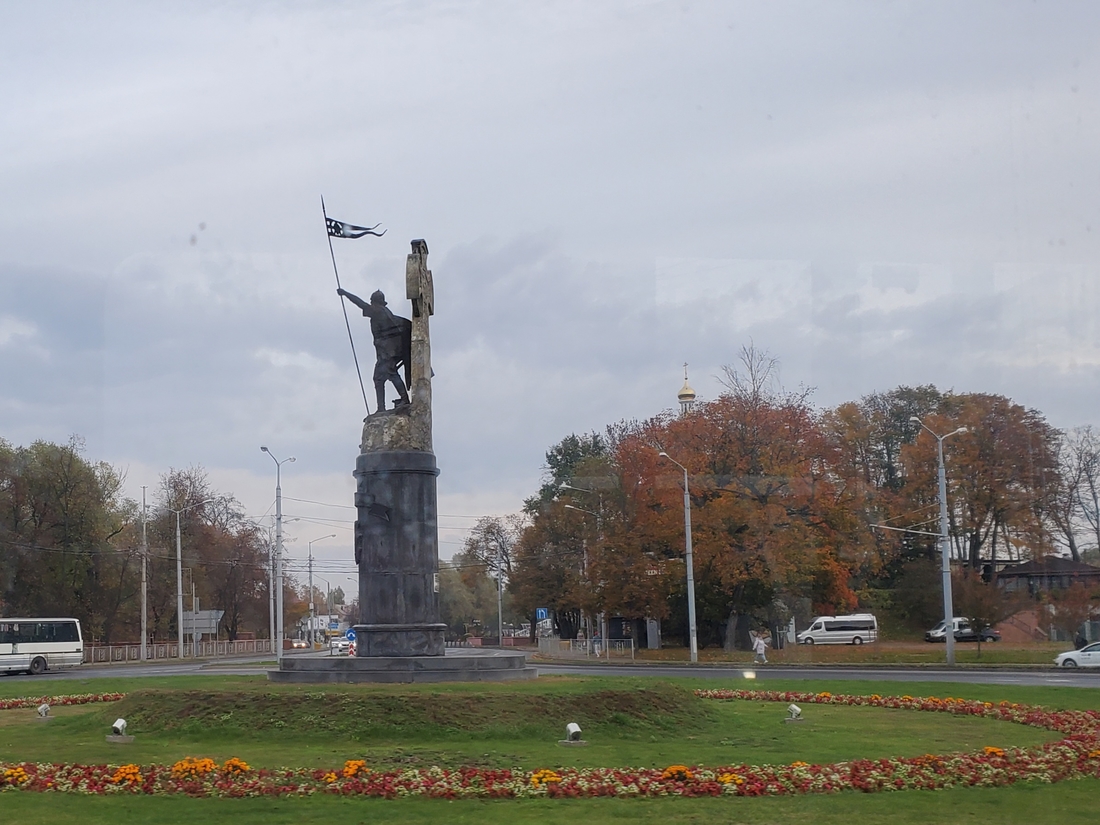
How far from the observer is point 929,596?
67438 millimetres

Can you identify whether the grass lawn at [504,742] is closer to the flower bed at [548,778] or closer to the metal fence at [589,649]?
the flower bed at [548,778]

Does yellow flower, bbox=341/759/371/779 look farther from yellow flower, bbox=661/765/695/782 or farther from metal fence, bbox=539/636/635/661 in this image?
metal fence, bbox=539/636/635/661

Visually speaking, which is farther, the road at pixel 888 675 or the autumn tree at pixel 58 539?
the autumn tree at pixel 58 539

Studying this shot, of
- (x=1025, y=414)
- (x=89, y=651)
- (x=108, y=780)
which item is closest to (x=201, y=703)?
(x=108, y=780)

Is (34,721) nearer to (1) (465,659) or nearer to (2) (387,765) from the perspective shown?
(1) (465,659)

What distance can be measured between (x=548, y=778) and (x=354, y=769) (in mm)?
2016

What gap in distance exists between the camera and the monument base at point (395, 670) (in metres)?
19.7

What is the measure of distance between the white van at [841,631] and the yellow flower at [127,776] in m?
55.3

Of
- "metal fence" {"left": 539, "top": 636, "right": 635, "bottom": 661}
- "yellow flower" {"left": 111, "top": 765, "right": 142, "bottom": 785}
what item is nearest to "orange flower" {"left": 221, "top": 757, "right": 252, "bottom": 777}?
"yellow flower" {"left": 111, "top": 765, "right": 142, "bottom": 785}

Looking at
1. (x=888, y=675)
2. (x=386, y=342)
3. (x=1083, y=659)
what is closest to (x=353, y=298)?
(x=386, y=342)

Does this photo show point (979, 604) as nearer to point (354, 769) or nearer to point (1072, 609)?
point (1072, 609)

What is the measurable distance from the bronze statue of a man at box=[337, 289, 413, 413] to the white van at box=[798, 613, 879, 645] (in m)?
45.9

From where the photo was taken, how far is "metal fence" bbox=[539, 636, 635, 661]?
54.8 metres

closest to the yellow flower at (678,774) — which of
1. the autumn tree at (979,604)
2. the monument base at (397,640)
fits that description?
the monument base at (397,640)
